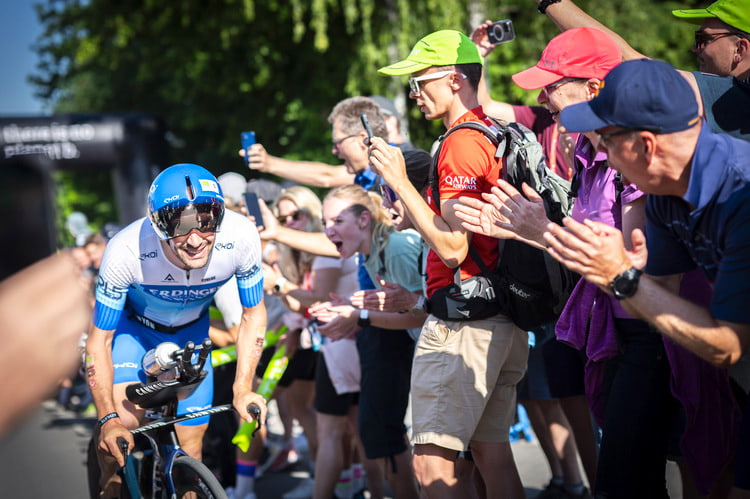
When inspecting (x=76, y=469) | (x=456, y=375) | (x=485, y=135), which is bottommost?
(x=76, y=469)

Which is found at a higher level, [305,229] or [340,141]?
[340,141]

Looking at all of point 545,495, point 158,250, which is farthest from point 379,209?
point 545,495

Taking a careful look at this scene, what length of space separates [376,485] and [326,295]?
1.33 m

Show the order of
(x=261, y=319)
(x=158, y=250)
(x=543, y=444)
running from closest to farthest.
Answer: (x=158, y=250), (x=261, y=319), (x=543, y=444)

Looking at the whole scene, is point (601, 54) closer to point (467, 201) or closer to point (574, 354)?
point (467, 201)

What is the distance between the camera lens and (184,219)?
12.5 feet

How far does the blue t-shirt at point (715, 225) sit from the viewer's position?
2.38 meters

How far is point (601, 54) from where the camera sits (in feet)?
11.3

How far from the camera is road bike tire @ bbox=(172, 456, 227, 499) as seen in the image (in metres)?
3.62

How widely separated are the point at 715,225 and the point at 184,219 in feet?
7.88

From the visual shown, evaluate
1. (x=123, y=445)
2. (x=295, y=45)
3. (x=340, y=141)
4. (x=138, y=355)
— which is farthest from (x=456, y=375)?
(x=295, y=45)

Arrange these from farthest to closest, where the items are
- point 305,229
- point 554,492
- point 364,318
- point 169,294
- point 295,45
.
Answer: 1. point 295,45
2. point 305,229
3. point 554,492
4. point 364,318
5. point 169,294

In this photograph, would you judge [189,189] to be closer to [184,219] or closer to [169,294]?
[184,219]

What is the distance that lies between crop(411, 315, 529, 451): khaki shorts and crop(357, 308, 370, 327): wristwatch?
0.85 m
